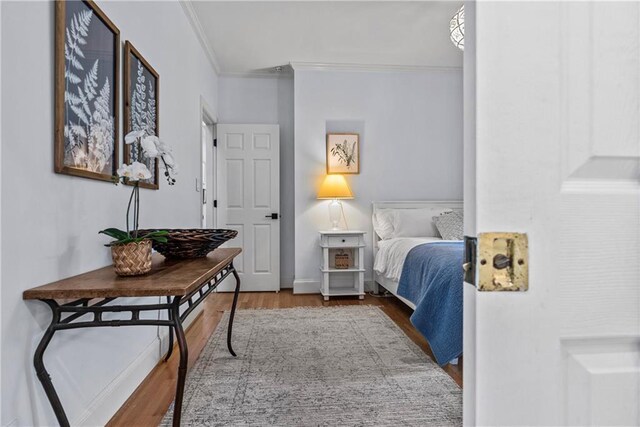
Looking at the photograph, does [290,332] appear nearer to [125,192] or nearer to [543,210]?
[125,192]

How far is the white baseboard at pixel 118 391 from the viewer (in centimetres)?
158

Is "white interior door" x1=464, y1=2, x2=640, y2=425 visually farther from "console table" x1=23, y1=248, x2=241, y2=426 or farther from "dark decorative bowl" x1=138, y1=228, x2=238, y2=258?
"dark decorative bowl" x1=138, y1=228, x2=238, y2=258

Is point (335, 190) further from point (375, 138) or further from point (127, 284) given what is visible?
point (127, 284)

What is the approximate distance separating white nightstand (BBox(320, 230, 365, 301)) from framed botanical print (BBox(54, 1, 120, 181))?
2.65 metres

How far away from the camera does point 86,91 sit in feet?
5.08

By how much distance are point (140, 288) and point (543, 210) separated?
Answer: 117cm

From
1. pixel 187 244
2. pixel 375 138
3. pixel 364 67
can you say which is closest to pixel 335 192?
pixel 375 138

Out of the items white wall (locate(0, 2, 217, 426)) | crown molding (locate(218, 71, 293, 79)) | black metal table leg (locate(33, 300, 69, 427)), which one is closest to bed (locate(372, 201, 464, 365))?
white wall (locate(0, 2, 217, 426))

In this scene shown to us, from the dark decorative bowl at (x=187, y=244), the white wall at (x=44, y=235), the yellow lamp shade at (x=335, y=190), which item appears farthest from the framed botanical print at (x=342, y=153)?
the dark decorative bowl at (x=187, y=244)

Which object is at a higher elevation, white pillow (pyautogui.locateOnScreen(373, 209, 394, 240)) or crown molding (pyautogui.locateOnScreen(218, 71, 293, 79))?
crown molding (pyautogui.locateOnScreen(218, 71, 293, 79))

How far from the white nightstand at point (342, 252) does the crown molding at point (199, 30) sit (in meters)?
2.27

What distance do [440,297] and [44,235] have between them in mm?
2063

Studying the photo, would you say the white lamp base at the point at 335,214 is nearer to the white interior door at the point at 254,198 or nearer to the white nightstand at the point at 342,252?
the white nightstand at the point at 342,252

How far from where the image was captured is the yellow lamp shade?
430 cm
